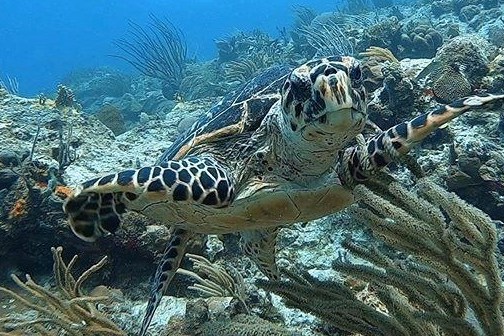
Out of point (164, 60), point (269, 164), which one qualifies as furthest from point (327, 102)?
point (164, 60)

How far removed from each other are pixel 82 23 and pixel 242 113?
410 feet

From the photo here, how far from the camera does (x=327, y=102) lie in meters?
1.99

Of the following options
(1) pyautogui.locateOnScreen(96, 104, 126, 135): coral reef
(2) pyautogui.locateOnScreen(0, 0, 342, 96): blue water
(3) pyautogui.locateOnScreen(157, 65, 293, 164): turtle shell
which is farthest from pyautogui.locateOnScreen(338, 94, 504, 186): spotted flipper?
(2) pyautogui.locateOnScreen(0, 0, 342, 96): blue water

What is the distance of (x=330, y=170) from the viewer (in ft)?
8.63

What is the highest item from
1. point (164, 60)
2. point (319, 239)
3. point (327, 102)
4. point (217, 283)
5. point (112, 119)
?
point (164, 60)

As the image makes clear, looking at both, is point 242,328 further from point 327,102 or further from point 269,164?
point 327,102

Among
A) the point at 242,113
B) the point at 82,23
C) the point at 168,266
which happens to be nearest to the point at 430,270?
the point at 242,113

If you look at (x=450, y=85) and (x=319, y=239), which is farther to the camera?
(x=450, y=85)

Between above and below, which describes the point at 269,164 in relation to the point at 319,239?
above

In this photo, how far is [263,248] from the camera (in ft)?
11.1

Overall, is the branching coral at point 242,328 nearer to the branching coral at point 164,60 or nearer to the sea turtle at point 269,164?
the sea turtle at point 269,164

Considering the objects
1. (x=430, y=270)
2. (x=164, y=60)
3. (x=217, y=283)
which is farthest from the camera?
(x=164, y=60)

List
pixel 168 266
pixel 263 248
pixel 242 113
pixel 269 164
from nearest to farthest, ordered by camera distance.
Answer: pixel 269 164
pixel 242 113
pixel 168 266
pixel 263 248

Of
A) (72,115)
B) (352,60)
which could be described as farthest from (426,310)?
(72,115)
